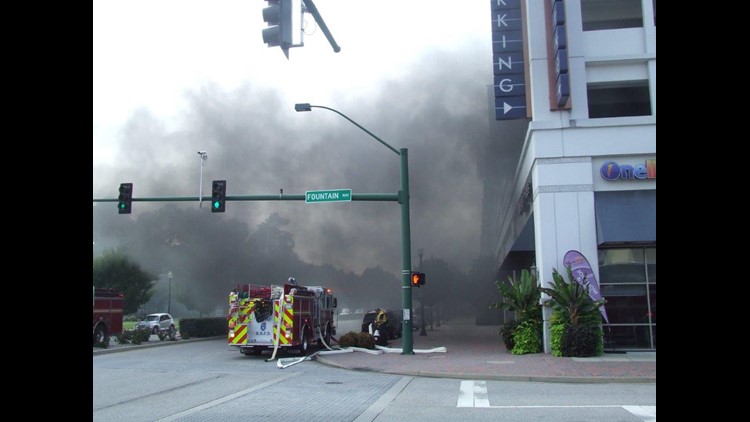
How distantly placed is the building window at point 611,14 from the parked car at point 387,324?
44.1ft

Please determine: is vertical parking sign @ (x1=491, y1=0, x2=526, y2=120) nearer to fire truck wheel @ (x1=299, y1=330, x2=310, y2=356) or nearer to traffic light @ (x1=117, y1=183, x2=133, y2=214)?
fire truck wheel @ (x1=299, y1=330, x2=310, y2=356)

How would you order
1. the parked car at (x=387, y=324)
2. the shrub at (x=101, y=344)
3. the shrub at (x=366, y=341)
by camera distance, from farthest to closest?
1. the parked car at (x=387, y=324)
2. the shrub at (x=101, y=344)
3. the shrub at (x=366, y=341)

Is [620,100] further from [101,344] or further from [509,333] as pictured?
[101,344]

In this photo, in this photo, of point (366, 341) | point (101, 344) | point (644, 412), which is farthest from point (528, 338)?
point (101, 344)

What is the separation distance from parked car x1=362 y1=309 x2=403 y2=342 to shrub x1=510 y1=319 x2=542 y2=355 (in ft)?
20.2

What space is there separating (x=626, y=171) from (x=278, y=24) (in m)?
13.2

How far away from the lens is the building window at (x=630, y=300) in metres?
18.6

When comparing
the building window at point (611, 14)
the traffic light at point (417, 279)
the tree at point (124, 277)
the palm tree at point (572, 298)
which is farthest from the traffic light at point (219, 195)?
the tree at point (124, 277)

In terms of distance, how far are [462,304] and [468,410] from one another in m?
49.5

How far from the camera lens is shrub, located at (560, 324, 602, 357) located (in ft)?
57.6

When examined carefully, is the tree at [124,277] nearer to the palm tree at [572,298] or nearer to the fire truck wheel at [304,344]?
the fire truck wheel at [304,344]

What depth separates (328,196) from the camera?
2091 cm
